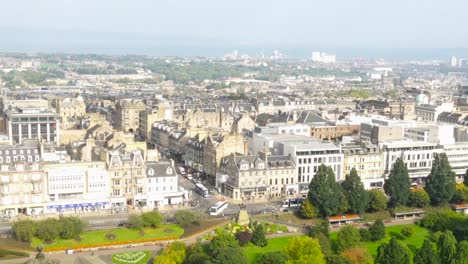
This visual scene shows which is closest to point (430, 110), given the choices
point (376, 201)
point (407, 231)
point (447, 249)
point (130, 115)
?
point (130, 115)

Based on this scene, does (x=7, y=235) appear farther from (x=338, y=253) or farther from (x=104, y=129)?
(x=104, y=129)

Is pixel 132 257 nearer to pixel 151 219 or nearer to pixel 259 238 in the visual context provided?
pixel 151 219

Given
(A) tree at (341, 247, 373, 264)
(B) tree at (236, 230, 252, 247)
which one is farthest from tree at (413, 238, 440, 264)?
(B) tree at (236, 230, 252, 247)

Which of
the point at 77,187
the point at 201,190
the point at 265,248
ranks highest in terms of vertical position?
→ the point at 77,187

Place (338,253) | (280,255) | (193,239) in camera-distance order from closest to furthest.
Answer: (280,255) < (338,253) < (193,239)

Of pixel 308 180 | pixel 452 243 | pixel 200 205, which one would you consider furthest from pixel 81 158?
pixel 452 243

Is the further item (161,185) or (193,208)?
(161,185)

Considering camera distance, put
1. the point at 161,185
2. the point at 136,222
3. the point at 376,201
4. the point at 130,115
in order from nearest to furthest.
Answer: the point at 136,222, the point at 376,201, the point at 161,185, the point at 130,115
